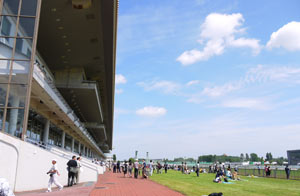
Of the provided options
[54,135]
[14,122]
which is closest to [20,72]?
[14,122]

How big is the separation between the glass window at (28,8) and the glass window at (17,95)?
3925 millimetres

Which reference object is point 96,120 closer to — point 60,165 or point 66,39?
point 66,39

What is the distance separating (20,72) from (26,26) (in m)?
2.55

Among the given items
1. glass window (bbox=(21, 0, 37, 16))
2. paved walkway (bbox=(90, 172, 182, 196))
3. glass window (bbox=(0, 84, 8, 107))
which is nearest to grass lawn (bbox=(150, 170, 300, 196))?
paved walkway (bbox=(90, 172, 182, 196))

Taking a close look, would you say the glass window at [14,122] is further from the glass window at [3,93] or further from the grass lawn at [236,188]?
the grass lawn at [236,188]

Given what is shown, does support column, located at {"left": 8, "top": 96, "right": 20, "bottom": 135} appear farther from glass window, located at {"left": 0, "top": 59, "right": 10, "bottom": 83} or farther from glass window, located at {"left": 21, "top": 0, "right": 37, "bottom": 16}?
glass window, located at {"left": 21, "top": 0, "right": 37, "bottom": 16}

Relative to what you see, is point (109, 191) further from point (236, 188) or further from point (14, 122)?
point (236, 188)

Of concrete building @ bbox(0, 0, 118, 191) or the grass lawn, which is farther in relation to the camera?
the grass lawn

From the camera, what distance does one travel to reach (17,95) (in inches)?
477

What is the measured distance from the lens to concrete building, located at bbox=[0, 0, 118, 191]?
11188 mm

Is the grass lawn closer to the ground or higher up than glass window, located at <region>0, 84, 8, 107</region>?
closer to the ground

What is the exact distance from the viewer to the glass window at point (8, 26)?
12.6 m

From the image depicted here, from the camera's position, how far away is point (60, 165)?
1439cm

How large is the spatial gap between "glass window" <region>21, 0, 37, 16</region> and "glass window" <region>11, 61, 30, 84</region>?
270 centimetres
